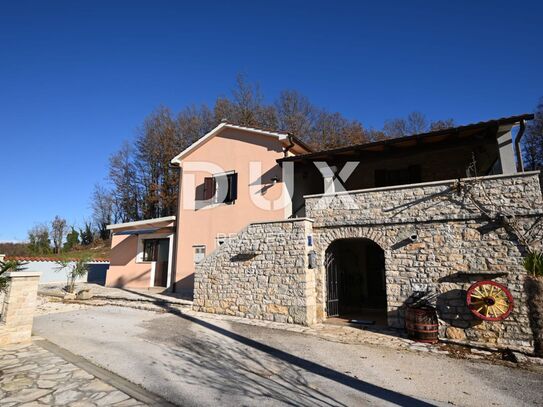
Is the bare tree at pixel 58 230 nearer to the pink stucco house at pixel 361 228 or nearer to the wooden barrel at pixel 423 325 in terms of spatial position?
the pink stucco house at pixel 361 228

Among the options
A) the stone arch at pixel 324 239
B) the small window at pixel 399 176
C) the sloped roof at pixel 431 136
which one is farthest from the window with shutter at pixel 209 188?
the small window at pixel 399 176

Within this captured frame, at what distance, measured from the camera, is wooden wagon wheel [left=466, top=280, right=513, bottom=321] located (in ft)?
24.8

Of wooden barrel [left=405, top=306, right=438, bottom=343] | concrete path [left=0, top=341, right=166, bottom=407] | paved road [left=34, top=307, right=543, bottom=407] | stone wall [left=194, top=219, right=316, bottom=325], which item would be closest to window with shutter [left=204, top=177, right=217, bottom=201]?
stone wall [left=194, top=219, right=316, bottom=325]

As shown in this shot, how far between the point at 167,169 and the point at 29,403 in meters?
29.2

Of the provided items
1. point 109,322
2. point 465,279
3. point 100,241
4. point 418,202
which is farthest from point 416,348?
point 100,241

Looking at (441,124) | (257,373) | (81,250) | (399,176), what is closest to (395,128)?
(441,124)

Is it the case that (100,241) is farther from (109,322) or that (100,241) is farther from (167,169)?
(109,322)

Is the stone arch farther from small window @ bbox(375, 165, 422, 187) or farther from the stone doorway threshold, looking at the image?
small window @ bbox(375, 165, 422, 187)

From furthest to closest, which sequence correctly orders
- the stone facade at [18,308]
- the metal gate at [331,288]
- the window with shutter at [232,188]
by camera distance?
the window with shutter at [232,188]
the metal gate at [331,288]
the stone facade at [18,308]

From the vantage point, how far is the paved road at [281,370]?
191 inches

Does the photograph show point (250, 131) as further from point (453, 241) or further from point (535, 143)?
point (535, 143)

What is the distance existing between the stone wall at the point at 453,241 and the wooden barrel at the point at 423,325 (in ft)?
1.37

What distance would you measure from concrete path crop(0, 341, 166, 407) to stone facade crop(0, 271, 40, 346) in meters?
0.72

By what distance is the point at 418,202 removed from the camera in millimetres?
9219
